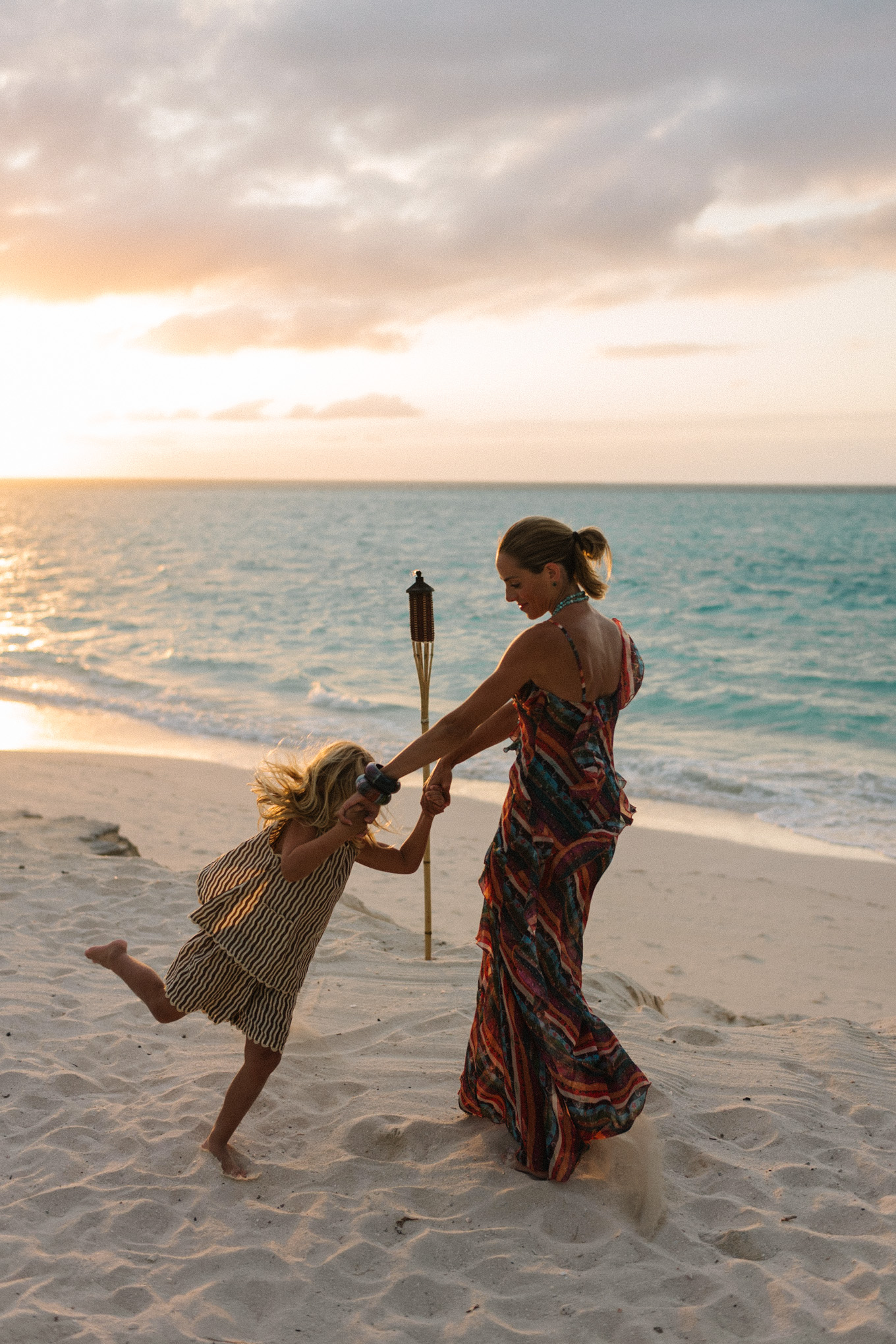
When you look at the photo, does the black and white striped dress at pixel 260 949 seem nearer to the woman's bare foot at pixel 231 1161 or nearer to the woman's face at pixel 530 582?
the woman's bare foot at pixel 231 1161

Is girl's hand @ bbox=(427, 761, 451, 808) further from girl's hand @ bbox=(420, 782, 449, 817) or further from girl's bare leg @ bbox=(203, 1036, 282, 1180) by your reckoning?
girl's bare leg @ bbox=(203, 1036, 282, 1180)

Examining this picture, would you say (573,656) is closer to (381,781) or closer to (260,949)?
(381,781)

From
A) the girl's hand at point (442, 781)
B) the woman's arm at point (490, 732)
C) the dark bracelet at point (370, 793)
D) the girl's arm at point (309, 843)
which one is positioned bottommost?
the girl's arm at point (309, 843)

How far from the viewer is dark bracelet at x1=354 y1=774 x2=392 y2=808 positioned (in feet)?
9.25

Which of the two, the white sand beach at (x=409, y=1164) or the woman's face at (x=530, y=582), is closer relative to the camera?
the white sand beach at (x=409, y=1164)

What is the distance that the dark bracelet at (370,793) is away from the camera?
2820 mm

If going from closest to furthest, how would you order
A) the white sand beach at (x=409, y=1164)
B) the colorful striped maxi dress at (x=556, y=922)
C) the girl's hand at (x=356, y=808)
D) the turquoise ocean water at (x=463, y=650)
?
the white sand beach at (x=409, y=1164) → the girl's hand at (x=356, y=808) → the colorful striped maxi dress at (x=556, y=922) → the turquoise ocean water at (x=463, y=650)

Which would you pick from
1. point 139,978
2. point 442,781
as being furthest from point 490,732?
point 139,978

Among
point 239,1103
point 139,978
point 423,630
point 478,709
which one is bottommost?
point 239,1103

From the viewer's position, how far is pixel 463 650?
66.1 ft

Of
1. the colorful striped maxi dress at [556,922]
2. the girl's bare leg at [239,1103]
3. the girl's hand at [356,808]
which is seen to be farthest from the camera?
the girl's bare leg at [239,1103]

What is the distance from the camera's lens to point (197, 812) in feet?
27.5

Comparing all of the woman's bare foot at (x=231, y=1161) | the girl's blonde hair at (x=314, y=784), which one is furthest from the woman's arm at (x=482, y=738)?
the woman's bare foot at (x=231, y=1161)

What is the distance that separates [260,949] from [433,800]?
2.20 ft
